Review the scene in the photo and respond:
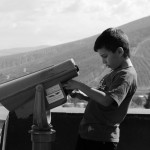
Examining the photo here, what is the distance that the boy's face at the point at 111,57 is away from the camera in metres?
2.42

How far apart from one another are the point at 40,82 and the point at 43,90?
48 mm

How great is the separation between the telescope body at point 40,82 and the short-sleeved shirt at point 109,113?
0.29 m

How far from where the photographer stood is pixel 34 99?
7.35 feet

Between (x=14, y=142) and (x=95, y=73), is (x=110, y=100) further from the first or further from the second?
(x=95, y=73)

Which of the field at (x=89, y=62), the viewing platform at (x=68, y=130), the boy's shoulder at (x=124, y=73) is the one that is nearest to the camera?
the boy's shoulder at (x=124, y=73)

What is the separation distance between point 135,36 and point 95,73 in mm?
23968

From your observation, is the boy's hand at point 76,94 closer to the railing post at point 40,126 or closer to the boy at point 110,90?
the boy at point 110,90

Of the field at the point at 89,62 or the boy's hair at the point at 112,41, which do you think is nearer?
the boy's hair at the point at 112,41

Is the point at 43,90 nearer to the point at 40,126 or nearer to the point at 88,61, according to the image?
the point at 40,126

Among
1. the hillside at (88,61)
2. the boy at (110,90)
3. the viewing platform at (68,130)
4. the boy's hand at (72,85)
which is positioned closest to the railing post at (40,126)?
the boy's hand at (72,85)

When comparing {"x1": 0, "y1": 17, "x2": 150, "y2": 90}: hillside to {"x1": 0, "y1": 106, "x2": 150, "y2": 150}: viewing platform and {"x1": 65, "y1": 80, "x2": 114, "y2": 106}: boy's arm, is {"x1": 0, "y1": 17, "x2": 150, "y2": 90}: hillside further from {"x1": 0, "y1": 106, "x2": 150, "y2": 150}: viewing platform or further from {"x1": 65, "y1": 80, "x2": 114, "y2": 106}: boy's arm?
{"x1": 65, "y1": 80, "x2": 114, "y2": 106}: boy's arm

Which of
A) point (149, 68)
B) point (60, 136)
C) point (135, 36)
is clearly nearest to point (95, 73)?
point (149, 68)

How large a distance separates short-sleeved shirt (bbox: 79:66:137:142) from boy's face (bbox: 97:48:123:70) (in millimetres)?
43

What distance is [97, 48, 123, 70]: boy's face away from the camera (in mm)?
2420
